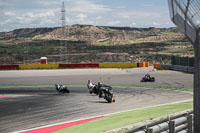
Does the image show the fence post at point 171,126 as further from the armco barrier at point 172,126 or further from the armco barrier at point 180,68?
the armco barrier at point 180,68

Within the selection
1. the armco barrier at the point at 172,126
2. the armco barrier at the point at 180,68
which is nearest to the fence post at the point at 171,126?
the armco barrier at the point at 172,126

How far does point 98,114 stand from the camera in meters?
15.0

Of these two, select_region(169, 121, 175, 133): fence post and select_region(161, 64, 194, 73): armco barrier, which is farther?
select_region(161, 64, 194, 73): armco barrier

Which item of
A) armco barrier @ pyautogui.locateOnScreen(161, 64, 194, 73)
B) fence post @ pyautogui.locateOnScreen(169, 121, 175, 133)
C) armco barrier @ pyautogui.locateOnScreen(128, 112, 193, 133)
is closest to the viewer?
armco barrier @ pyautogui.locateOnScreen(128, 112, 193, 133)

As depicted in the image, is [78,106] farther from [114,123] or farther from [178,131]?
[178,131]

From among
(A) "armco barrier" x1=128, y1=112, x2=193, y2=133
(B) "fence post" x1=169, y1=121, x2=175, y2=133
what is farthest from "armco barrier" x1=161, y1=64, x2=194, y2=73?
(B) "fence post" x1=169, y1=121, x2=175, y2=133

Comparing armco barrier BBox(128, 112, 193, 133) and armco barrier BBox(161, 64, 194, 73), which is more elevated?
armco barrier BBox(161, 64, 194, 73)

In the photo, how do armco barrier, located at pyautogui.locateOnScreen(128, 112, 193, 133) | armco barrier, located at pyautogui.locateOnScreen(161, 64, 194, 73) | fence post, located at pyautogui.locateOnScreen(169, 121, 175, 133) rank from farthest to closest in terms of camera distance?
armco barrier, located at pyautogui.locateOnScreen(161, 64, 194, 73) → fence post, located at pyautogui.locateOnScreen(169, 121, 175, 133) → armco barrier, located at pyautogui.locateOnScreen(128, 112, 193, 133)

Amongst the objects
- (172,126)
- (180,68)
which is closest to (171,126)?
(172,126)

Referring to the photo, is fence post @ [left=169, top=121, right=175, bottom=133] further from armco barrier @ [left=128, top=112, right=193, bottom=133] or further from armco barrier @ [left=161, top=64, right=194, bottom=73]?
armco barrier @ [left=161, top=64, right=194, bottom=73]

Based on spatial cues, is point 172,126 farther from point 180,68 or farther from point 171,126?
point 180,68

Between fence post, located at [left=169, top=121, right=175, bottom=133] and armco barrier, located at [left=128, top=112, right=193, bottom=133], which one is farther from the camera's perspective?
fence post, located at [left=169, top=121, right=175, bottom=133]

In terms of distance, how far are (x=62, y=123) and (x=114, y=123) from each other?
2362 millimetres

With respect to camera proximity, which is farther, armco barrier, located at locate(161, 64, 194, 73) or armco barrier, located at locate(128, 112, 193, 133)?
armco barrier, located at locate(161, 64, 194, 73)
